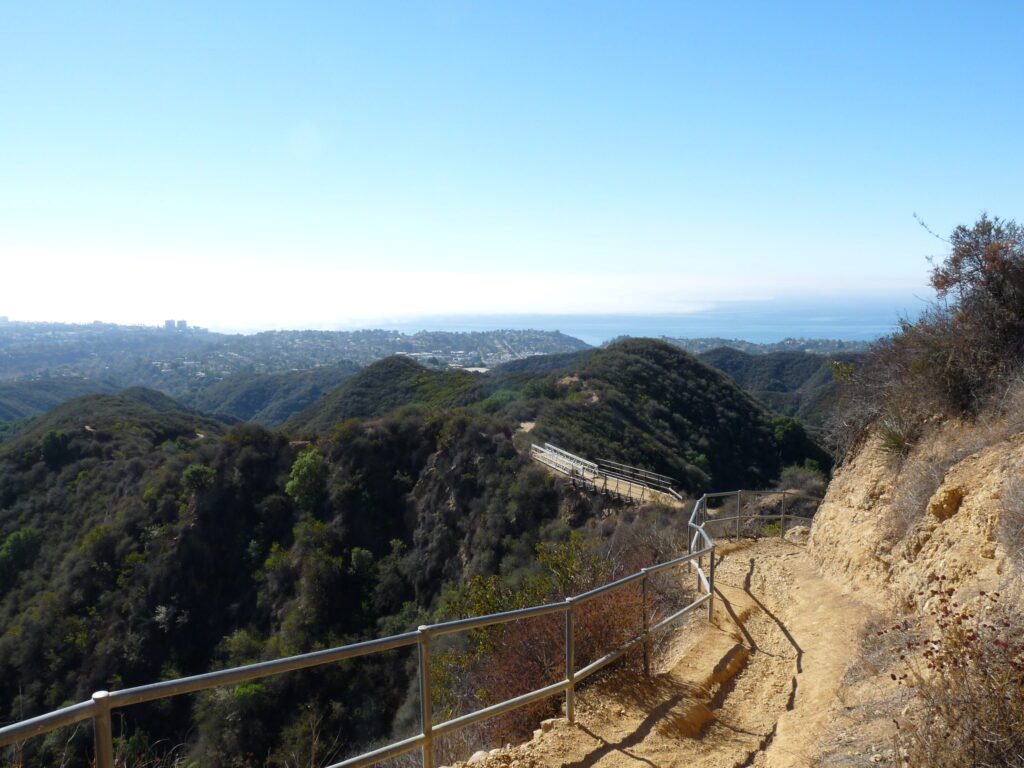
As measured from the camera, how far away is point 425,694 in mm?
3439

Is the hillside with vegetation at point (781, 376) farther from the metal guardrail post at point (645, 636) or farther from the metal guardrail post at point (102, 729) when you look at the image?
the metal guardrail post at point (102, 729)

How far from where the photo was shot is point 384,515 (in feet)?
91.2

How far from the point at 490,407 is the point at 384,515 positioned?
16095mm

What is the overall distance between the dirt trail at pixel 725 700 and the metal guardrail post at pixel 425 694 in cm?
56

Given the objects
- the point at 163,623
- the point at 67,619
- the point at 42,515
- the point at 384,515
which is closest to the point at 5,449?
the point at 42,515

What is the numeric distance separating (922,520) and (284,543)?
82.3ft

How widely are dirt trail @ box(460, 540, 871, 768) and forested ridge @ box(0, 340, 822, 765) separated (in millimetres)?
9053

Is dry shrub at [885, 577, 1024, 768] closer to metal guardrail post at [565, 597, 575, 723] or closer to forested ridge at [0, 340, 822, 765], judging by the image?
metal guardrail post at [565, 597, 575, 723]

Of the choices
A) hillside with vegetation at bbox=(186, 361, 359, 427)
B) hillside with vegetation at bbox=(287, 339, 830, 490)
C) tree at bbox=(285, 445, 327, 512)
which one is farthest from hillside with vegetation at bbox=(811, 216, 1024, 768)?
hillside with vegetation at bbox=(186, 361, 359, 427)

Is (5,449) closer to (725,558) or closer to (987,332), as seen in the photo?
(725,558)

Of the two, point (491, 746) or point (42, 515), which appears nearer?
point (491, 746)

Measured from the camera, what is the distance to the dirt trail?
13.8ft

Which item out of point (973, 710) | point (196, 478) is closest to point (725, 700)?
point (973, 710)

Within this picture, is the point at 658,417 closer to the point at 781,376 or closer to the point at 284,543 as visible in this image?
the point at 284,543
